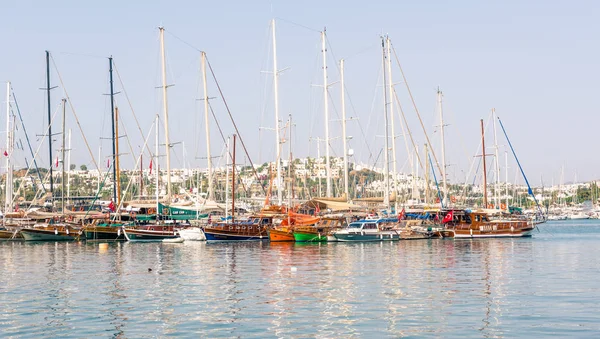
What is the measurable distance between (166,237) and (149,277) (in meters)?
37.6

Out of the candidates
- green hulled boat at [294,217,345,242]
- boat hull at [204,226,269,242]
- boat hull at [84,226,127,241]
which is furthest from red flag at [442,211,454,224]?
boat hull at [84,226,127,241]

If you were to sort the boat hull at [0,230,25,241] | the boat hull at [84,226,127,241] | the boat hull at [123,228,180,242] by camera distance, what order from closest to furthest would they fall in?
1. the boat hull at [123,228,180,242]
2. the boat hull at [84,226,127,241]
3. the boat hull at [0,230,25,241]

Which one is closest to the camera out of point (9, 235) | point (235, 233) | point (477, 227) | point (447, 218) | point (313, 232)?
point (313, 232)

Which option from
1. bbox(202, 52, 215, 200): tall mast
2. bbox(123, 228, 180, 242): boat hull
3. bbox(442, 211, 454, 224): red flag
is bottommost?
bbox(123, 228, 180, 242): boat hull

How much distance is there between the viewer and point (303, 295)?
34.1m

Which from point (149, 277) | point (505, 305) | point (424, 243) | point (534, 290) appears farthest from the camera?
point (424, 243)

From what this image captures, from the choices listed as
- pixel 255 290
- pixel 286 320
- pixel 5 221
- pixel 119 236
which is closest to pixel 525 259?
pixel 255 290

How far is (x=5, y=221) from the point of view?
9156cm

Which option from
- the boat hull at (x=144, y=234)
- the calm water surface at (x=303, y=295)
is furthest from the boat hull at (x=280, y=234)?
the calm water surface at (x=303, y=295)

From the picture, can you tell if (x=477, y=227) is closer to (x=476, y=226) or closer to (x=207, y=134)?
(x=476, y=226)

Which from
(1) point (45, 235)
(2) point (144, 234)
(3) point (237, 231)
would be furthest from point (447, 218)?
(1) point (45, 235)

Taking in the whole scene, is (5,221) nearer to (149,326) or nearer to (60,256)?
(60,256)

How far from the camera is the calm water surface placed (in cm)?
2619

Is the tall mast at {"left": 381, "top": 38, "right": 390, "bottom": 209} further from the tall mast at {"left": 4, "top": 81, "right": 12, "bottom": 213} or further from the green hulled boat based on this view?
the tall mast at {"left": 4, "top": 81, "right": 12, "bottom": 213}
